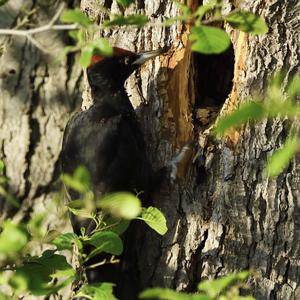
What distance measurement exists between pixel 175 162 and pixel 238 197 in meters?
0.38

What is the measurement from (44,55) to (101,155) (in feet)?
6.18

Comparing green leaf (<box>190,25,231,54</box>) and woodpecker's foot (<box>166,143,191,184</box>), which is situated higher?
green leaf (<box>190,25,231,54</box>)

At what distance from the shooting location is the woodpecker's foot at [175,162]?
4.03 metres

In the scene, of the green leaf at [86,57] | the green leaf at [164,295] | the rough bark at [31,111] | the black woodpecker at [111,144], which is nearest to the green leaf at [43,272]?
the green leaf at [164,295]

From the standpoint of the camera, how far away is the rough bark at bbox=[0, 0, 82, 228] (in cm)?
623

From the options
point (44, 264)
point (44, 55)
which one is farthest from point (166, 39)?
point (44, 55)

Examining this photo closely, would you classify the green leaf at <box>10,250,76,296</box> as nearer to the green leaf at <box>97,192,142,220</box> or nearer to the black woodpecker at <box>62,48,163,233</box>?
the green leaf at <box>97,192,142,220</box>

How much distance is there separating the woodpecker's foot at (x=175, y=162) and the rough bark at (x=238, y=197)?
5 centimetres

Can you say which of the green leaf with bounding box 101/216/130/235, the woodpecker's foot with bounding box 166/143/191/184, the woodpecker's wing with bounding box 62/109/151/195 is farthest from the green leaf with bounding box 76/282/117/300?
the woodpecker's wing with bounding box 62/109/151/195

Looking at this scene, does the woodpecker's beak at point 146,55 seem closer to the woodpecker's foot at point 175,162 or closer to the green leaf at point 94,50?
the woodpecker's foot at point 175,162

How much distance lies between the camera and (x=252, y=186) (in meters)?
4.03

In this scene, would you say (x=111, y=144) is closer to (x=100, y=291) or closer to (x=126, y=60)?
(x=126, y=60)

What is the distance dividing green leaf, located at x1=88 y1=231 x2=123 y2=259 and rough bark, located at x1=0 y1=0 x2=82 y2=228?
3.24 metres

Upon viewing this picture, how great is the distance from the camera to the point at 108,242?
3.00 meters
